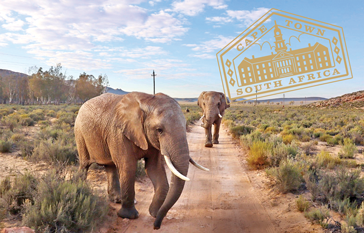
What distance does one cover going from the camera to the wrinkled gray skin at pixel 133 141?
3.79m

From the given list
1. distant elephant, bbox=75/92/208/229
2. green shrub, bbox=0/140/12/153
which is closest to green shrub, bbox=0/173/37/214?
distant elephant, bbox=75/92/208/229

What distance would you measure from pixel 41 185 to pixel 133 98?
2.12m

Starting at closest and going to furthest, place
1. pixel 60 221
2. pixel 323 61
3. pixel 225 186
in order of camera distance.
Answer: pixel 60 221
pixel 225 186
pixel 323 61

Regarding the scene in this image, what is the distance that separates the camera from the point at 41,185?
162 inches

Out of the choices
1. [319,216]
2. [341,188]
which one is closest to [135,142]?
[319,216]

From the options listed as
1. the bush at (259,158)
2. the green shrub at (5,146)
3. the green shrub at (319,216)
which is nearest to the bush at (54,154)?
the green shrub at (5,146)

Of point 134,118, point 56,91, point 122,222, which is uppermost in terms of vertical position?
point 56,91

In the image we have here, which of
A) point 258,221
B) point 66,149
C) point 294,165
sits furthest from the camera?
point 66,149

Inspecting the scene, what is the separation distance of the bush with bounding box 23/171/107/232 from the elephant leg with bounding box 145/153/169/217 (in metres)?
0.90

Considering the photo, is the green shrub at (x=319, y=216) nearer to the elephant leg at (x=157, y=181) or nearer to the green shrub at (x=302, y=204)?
the green shrub at (x=302, y=204)

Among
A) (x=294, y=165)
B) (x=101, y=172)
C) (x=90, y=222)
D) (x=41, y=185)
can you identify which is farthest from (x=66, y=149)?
(x=294, y=165)

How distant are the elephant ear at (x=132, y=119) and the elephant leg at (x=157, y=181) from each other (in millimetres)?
712

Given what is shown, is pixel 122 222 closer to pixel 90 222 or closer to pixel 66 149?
pixel 90 222

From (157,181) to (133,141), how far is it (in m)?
0.95
